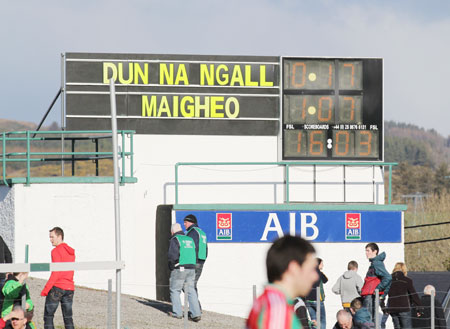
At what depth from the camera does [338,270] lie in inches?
779

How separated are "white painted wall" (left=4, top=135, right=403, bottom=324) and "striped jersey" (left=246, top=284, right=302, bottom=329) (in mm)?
14579

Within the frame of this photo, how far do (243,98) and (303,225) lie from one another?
361 centimetres

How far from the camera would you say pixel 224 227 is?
19.7 metres

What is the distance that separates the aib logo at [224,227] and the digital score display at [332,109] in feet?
7.74

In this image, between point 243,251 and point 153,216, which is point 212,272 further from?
point 153,216

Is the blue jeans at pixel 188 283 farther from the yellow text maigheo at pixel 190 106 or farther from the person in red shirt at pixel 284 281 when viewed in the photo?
the person in red shirt at pixel 284 281

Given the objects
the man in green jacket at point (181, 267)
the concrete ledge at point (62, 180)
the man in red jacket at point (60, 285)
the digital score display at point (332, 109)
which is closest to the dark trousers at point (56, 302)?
the man in red jacket at point (60, 285)

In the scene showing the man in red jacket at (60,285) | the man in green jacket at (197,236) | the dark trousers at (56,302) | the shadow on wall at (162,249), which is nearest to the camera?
the man in red jacket at (60,285)

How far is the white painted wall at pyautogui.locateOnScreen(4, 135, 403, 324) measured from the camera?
19156 millimetres

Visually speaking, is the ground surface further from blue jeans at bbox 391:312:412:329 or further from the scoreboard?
the scoreboard

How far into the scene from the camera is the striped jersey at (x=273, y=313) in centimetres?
394

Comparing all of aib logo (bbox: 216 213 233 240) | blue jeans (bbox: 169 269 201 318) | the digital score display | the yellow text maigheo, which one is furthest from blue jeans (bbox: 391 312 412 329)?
the yellow text maigheo

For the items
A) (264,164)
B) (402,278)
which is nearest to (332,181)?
(264,164)

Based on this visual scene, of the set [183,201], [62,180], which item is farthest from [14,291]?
[183,201]
